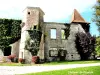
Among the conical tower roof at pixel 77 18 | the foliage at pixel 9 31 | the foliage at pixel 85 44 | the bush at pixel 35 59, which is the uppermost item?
the conical tower roof at pixel 77 18

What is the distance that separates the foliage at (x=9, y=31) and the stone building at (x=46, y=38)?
1387 millimetres

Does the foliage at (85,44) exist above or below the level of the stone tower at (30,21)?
below

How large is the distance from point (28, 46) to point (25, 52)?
3.27 ft

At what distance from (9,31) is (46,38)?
7.05 meters

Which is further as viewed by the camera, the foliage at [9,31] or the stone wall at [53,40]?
the foliage at [9,31]

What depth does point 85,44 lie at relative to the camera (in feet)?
114

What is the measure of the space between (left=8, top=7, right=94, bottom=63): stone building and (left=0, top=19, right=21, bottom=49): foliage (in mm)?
1387

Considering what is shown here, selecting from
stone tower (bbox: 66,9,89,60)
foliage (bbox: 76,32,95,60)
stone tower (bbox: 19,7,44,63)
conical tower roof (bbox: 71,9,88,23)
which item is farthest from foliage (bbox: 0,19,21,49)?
foliage (bbox: 76,32,95,60)

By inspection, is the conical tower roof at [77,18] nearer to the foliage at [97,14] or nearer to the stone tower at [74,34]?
the stone tower at [74,34]

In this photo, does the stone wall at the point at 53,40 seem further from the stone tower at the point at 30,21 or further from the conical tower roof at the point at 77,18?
the conical tower roof at the point at 77,18

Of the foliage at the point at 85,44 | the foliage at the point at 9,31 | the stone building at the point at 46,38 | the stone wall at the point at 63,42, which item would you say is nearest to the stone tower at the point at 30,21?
the stone building at the point at 46,38

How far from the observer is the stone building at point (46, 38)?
32.6 metres

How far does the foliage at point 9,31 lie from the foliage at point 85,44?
1032cm

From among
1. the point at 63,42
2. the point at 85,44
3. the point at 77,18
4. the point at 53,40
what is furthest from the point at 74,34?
the point at 53,40
